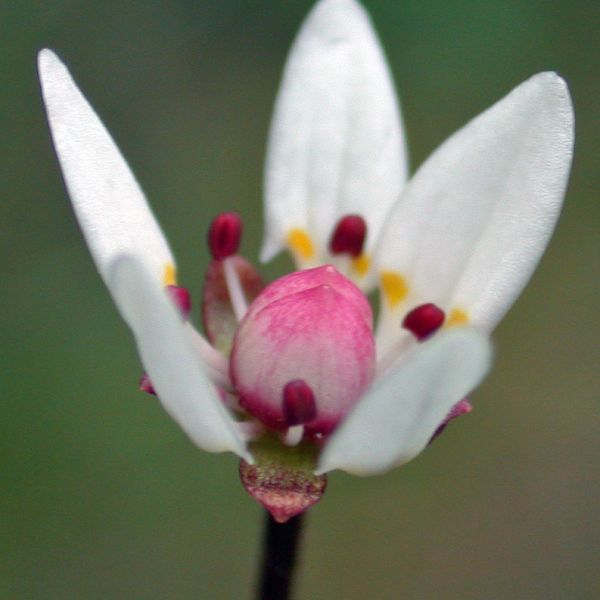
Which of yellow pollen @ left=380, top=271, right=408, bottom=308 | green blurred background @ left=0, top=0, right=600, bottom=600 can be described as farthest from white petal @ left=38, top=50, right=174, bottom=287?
green blurred background @ left=0, top=0, right=600, bottom=600

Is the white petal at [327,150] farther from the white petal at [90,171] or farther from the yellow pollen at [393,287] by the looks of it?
the white petal at [90,171]

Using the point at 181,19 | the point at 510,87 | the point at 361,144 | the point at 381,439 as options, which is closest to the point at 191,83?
the point at 181,19

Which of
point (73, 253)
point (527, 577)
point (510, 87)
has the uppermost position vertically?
point (510, 87)

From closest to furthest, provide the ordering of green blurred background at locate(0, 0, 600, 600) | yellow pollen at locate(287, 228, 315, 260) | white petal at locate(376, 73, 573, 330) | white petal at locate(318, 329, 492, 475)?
white petal at locate(318, 329, 492, 475), white petal at locate(376, 73, 573, 330), yellow pollen at locate(287, 228, 315, 260), green blurred background at locate(0, 0, 600, 600)

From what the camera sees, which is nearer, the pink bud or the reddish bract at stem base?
the reddish bract at stem base

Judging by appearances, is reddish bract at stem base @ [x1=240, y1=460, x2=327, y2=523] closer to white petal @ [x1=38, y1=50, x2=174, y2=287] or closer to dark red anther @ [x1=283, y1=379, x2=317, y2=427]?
dark red anther @ [x1=283, y1=379, x2=317, y2=427]

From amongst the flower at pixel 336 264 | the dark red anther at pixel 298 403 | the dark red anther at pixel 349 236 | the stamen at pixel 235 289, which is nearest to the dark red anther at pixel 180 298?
the flower at pixel 336 264

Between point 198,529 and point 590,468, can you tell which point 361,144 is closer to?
point 198,529
